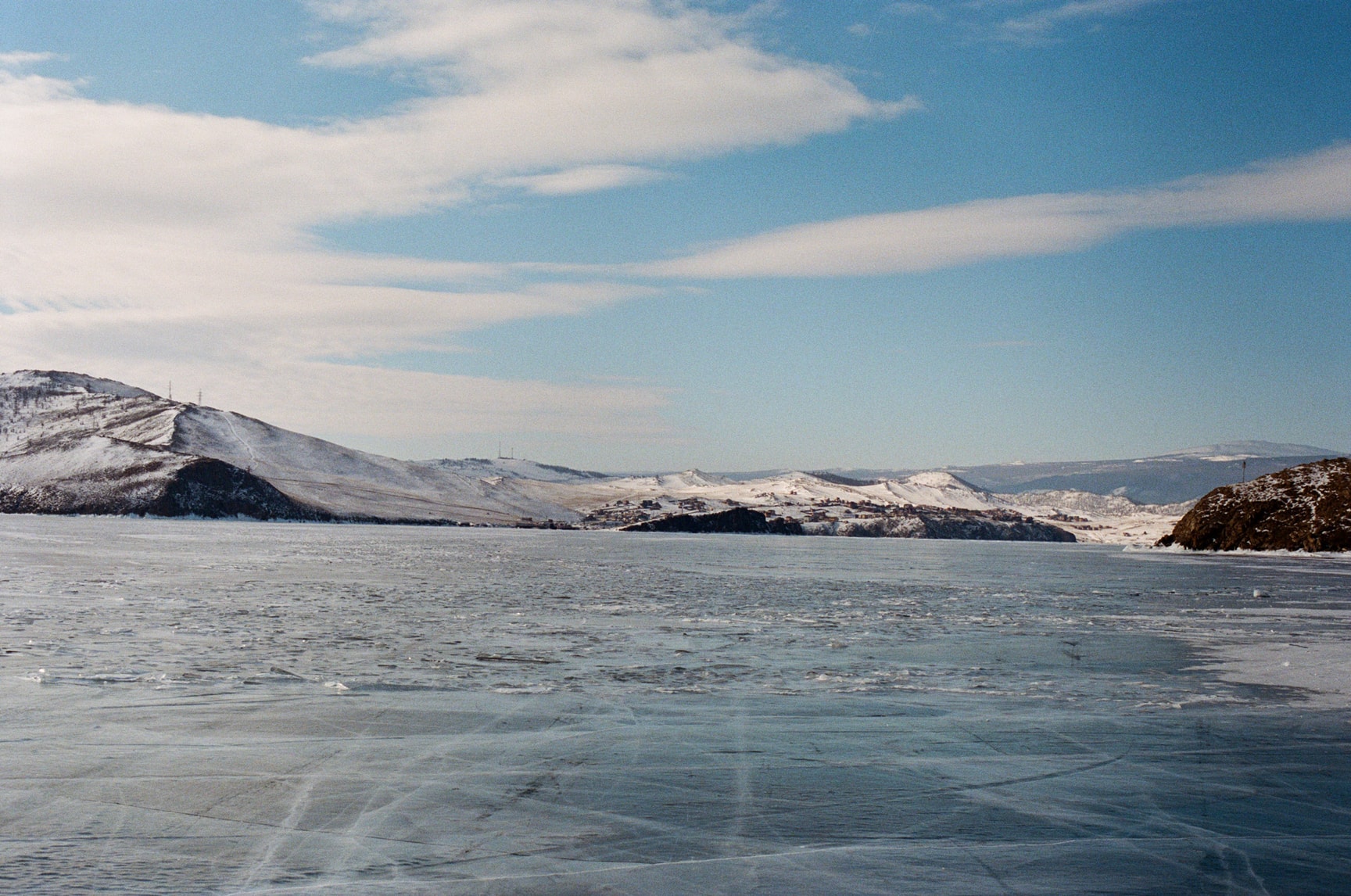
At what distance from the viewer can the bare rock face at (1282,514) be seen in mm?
67000

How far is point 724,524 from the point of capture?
168 m

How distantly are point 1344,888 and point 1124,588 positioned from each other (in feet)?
97.3

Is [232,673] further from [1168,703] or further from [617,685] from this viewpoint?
[1168,703]

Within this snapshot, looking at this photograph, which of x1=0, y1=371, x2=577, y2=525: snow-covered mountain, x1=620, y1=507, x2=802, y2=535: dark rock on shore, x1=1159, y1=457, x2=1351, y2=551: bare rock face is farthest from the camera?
x1=620, y1=507, x2=802, y2=535: dark rock on shore

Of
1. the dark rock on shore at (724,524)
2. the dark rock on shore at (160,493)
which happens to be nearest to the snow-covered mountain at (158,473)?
the dark rock on shore at (160,493)

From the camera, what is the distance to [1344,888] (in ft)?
21.2

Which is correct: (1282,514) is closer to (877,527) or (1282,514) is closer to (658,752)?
(658,752)

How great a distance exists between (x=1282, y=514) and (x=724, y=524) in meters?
103

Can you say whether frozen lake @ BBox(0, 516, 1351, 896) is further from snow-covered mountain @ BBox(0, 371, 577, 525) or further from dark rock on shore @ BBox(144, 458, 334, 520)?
snow-covered mountain @ BBox(0, 371, 577, 525)

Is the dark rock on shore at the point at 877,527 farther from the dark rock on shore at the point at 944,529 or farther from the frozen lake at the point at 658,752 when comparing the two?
the frozen lake at the point at 658,752

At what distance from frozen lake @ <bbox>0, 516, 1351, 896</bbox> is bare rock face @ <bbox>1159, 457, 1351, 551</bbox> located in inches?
2083

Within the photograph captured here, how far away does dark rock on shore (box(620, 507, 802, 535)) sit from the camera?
164375 millimetres

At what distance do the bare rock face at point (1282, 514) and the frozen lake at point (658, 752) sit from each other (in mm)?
52903

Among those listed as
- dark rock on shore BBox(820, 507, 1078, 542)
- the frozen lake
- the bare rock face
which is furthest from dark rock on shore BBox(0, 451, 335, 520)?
the frozen lake
